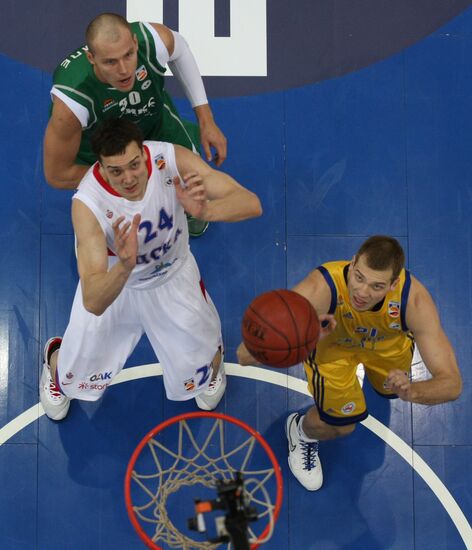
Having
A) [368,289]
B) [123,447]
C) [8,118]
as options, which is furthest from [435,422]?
[8,118]

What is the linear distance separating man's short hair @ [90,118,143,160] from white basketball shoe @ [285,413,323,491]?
91.1 inches

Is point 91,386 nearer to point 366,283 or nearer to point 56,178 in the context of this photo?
point 56,178

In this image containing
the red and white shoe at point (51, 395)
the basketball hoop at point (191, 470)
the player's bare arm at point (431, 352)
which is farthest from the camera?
the red and white shoe at point (51, 395)

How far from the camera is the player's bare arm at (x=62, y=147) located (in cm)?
416

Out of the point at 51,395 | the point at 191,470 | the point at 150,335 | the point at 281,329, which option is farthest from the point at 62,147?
the point at 191,470

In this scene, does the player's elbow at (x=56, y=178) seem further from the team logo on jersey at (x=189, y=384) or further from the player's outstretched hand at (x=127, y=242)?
the team logo on jersey at (x=189, y=384)

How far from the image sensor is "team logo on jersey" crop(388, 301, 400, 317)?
413cm

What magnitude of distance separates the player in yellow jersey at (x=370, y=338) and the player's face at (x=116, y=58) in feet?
5.06

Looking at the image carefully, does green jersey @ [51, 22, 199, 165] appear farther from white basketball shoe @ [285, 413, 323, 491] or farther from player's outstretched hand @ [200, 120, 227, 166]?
white basketball shoe @ [285, 413, 323, 491]

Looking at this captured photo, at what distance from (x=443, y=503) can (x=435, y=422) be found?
1.82 feet

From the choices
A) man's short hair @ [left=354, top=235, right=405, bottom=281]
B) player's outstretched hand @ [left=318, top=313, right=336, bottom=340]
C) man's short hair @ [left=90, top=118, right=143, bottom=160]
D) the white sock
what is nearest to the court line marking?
the white sock

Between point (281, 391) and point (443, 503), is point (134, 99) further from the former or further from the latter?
point (443, 503)

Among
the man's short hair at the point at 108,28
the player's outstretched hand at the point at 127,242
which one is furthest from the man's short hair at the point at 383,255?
the man's short hair at the point at 108,28

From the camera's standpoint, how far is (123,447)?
512cm
